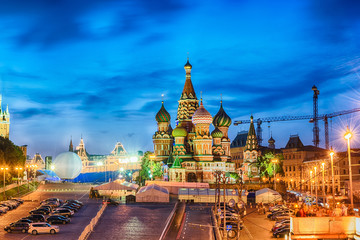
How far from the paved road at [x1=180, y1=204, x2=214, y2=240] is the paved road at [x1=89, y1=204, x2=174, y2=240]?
7.42ft

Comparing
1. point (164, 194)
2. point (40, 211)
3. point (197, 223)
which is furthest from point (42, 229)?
point (164, 194)

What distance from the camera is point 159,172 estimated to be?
104562 millimetres

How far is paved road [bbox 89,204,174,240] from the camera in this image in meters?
41.2

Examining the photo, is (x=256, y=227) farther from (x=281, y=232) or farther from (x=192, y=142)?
(x=192, y=142)

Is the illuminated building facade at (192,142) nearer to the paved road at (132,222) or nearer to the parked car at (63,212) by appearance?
the paved road at (132,222)

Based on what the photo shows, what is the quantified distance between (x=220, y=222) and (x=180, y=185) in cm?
4242

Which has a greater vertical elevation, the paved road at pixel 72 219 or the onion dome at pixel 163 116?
the onion dome at pixel 163 116

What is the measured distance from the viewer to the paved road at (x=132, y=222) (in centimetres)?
4125

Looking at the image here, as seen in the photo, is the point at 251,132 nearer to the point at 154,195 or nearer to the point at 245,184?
the point at 245,184

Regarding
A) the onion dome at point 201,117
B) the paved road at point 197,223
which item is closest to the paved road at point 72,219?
the paved road at point 197,223

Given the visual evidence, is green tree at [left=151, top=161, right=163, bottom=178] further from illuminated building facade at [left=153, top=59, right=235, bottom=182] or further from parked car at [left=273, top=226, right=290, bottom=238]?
parked car at [left=273, top=226, right=290, bottom=238]

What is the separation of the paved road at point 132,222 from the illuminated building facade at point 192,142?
114 ft

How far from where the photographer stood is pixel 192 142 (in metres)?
105

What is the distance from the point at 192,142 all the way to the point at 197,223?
5736cm
